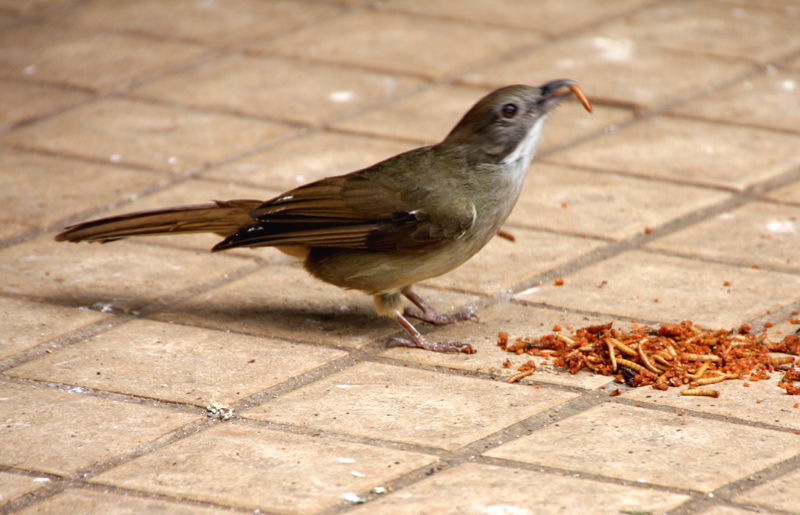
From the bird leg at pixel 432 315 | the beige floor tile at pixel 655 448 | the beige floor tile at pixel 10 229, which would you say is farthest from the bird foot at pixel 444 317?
the beige floor tile at pixel 10 229

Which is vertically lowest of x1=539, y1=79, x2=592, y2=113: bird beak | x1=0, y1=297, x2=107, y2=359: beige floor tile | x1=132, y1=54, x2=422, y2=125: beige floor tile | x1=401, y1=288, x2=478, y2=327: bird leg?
x1=0, y1=297, x2=107, y2=359: beige floor tile

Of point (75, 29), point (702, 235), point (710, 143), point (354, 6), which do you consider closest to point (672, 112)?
point (710, 143)

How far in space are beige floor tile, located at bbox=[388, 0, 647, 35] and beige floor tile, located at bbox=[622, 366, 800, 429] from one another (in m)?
4.91

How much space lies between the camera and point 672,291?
5238 mm

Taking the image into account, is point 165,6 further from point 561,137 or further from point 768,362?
point 768,362

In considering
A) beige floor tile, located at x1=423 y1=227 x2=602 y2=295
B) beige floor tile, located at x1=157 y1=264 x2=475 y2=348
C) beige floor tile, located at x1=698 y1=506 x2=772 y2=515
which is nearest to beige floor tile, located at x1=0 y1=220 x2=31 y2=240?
beige floor tile, located at x1=157 y1=264 x2=475 y2=348

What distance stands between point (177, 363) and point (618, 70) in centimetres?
448

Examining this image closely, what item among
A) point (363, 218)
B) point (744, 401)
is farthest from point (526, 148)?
point (744, 401)

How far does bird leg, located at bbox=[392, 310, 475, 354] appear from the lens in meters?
4.76

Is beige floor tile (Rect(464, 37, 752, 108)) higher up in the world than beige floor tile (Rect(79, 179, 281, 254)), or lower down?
higher up

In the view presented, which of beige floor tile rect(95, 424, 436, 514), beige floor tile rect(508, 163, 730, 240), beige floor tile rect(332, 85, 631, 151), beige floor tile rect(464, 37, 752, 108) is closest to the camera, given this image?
beige floor tile rect(95, 424, 436, 514)

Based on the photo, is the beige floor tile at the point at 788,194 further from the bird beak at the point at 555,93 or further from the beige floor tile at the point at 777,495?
the beige floor tile at the point at 777,495

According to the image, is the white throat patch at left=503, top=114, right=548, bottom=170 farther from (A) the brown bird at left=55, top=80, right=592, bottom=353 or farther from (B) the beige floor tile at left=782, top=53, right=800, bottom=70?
(B) the beige floor tile at left=782, top=53, right=800, bottom=70

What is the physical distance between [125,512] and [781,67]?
19.8 ft
